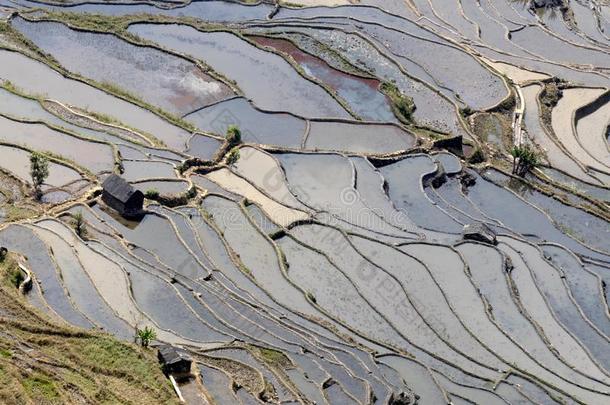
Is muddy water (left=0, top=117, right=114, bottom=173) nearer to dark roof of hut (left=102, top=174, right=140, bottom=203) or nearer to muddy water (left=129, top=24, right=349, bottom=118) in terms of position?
dark roof of hut (left=102, top=174, right=140, bottom=203)

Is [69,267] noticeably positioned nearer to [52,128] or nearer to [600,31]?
[52,128]

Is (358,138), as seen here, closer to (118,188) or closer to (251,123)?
(251,123)

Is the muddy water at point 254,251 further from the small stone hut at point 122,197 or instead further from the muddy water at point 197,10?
the muddy water at point 197,10

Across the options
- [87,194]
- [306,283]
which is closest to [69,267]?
[87,194]

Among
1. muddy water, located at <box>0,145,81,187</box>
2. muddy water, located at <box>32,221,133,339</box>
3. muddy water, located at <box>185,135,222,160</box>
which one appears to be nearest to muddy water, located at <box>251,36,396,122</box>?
muddy water, located at <box>185,135,222,160</box>

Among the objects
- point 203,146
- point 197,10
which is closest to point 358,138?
point 203,146

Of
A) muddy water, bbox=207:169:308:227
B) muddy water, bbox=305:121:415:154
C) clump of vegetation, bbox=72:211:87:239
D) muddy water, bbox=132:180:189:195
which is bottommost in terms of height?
clump of vegetation, bbox=72:211:87:239

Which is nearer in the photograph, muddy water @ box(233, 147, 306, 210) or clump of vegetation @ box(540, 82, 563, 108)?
muddy water @ box(233, 147, 306, 210)
